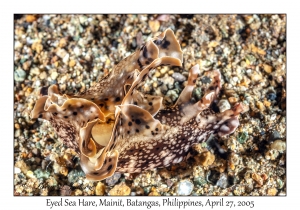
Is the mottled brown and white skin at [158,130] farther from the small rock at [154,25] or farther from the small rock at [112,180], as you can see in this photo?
the small rock at [154,25]

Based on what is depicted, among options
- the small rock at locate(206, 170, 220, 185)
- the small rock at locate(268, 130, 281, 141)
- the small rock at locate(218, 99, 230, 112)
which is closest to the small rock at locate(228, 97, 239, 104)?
the small rock at locate(218, 99, 230, 112)

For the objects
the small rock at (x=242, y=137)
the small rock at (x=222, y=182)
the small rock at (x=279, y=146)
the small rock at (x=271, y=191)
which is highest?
the small rock at (x=242, y=137)

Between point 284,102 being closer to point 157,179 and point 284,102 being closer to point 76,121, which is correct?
point 157,179

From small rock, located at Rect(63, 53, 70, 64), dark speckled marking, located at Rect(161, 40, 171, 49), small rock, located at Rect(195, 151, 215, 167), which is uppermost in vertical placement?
small rock, located at Rect(63, 53, 70, 64)

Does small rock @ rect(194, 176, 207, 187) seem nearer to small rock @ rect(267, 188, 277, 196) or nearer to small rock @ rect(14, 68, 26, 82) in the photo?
small rock @ rect(267, 188, 277, 196)

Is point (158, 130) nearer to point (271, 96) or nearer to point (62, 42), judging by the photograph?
point (271, 96)

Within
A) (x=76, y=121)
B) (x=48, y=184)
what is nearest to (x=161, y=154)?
(x=76, y=121)

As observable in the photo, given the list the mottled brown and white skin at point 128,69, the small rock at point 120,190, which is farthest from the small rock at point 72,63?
the small rock at point 120,190
